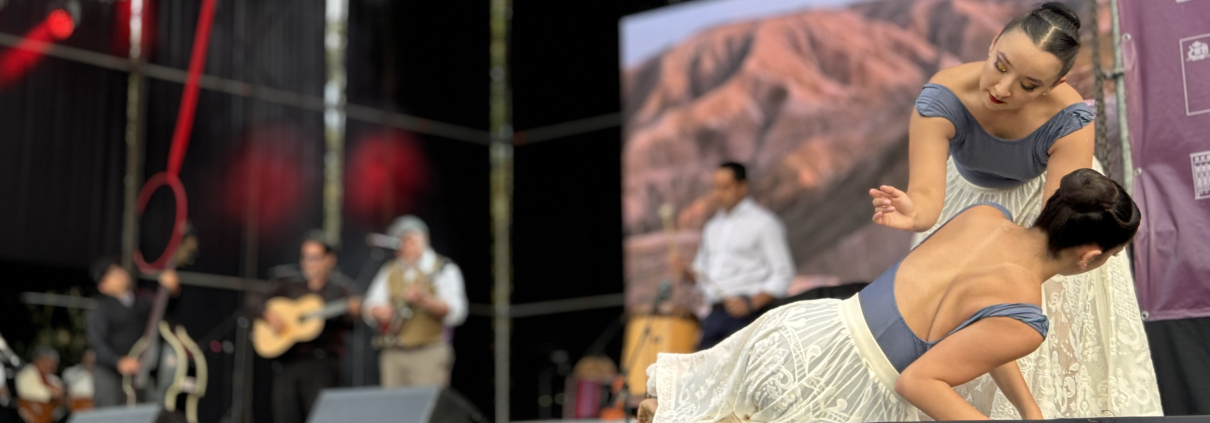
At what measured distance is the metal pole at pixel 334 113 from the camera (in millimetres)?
8367

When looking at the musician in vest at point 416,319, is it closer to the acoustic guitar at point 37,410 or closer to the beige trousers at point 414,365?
the beige trousers at point 414,365

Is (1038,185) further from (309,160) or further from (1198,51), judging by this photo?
(309,160)

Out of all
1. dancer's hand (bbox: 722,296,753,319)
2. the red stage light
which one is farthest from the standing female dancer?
the red stage light

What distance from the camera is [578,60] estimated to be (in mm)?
9219

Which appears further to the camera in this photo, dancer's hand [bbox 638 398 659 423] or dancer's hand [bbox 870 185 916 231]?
dancer's hand [bbox 638 398 659 423]

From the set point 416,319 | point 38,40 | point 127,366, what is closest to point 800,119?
point 416,319

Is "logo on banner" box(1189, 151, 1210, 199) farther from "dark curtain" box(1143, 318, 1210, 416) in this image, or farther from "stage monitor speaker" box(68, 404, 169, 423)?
"stage monitor speaker" box(68, 404, 169, 423)

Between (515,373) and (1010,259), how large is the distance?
734 cm

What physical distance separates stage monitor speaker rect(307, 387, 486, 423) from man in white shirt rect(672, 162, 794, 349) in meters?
1.55

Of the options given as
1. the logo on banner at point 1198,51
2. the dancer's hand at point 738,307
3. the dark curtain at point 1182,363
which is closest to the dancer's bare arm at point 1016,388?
the dark curtain at point 1182,363

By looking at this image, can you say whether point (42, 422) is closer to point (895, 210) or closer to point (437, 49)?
point (437, 49)

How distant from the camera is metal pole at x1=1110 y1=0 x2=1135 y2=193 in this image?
3.13m

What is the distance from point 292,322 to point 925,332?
4.89 m

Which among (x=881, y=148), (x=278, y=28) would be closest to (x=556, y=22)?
(x=278, y=28)
